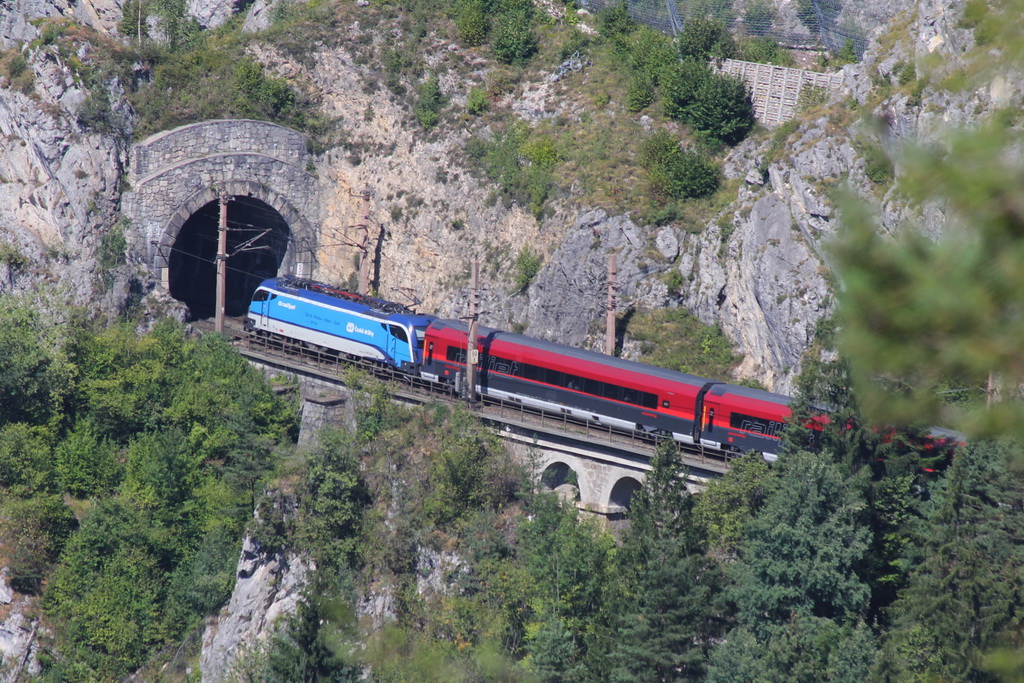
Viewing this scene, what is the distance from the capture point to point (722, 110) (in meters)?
48.2

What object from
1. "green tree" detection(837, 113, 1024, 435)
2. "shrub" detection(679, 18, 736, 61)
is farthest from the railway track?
"green tree" detection(837, 113, 1024, 435)

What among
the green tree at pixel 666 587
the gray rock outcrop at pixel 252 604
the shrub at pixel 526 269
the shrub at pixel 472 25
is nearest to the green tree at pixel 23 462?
the gray rock outcrop at pixel 252 604

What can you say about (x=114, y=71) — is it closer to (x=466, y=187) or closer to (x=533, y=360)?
(x=466, y=187)

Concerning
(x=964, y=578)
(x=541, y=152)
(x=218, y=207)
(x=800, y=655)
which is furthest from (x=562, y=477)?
(x=218, y=207)

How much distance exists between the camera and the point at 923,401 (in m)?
9.24

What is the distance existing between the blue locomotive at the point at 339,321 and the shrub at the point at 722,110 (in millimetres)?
15264

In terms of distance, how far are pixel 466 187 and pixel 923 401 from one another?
142 ft

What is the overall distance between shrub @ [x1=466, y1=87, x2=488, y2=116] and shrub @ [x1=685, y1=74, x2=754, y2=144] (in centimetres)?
1025

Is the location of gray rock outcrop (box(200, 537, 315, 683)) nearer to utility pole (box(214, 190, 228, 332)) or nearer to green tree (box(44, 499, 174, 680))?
green tree (box(44, 499, 174, 680))

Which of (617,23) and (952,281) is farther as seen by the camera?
(617,23)

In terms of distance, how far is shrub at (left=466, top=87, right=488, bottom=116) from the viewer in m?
53.1

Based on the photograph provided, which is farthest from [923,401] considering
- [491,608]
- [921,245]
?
[491,608]

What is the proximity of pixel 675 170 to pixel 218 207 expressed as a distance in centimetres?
2137

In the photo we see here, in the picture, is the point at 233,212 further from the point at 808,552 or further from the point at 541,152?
the point at 808,552
